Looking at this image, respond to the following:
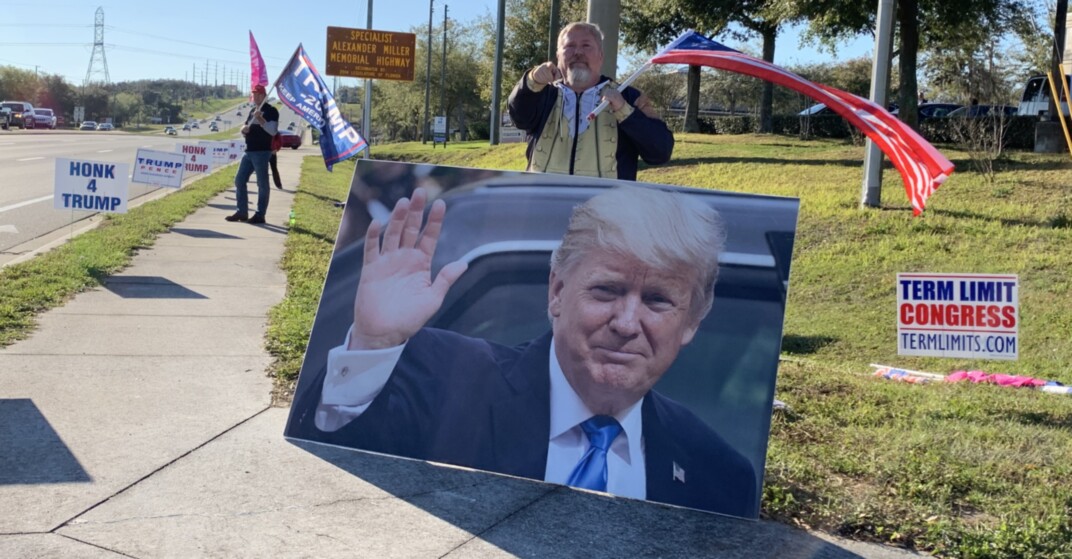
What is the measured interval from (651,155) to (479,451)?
5.21ft

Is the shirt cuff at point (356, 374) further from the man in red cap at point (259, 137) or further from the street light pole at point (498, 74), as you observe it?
the street light pole at point (498, 74)

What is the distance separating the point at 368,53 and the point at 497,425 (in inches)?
966

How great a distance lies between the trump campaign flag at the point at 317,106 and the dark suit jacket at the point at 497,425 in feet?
26.7

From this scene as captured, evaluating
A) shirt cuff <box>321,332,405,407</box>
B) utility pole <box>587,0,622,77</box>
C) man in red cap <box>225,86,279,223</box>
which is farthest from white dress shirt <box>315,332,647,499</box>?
man in red cap <box>225,86,279,223</box>

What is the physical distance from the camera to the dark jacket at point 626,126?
16.5 ft

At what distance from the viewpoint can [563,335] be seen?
4594 millimetres

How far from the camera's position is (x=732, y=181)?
1888 centimetres

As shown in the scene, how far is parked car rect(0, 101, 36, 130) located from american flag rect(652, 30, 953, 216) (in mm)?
76821

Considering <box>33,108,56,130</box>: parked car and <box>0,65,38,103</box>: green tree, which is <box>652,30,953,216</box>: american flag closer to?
<box>33,108,56,130</box>: parked car

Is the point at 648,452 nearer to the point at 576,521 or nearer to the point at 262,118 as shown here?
the point at 576,521

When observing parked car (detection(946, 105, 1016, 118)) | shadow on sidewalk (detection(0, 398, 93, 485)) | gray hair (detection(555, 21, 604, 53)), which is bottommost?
shadow on sidewalk (detection(0, 398, 93, 485))

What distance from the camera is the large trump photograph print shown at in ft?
Answer: 14.5

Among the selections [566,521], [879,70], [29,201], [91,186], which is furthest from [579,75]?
[29,201]

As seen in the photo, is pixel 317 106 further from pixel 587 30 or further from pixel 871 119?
pixel 871 119
